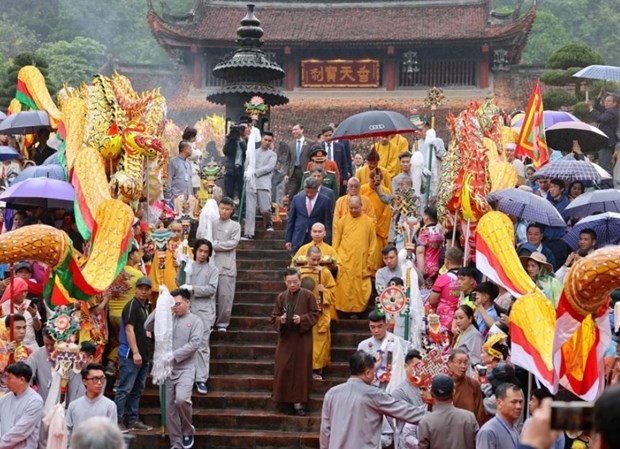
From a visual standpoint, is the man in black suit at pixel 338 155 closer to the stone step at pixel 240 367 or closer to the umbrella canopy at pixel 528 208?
the stone step at pixel 240 367

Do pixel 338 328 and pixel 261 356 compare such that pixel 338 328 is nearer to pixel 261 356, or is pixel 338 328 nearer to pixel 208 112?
pixel 261 356

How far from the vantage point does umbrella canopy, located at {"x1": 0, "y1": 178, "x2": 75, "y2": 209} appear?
1284 centimetres

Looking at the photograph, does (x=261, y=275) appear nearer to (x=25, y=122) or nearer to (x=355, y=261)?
(x=355, y=261)

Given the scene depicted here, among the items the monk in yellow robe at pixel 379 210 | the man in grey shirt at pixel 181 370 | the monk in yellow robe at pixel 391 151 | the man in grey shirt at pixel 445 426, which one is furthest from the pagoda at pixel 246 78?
the man in grey shirt at pixel 445 426

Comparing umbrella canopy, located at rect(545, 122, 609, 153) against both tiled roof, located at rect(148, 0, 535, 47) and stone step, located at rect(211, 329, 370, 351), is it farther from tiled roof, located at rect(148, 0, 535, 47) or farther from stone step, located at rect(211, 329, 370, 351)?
tiled roof, located at rect(148, 0, 535, 47)

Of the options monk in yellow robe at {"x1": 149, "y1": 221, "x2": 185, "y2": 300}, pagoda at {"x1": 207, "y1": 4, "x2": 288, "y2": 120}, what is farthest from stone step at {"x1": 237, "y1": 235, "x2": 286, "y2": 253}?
pagoda at {"x1": 207, "y1": 4, "x2": 288, "y2": 120}

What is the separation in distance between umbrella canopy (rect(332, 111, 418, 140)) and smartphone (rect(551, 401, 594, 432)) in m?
11.9

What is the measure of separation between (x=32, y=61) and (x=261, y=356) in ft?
43.1

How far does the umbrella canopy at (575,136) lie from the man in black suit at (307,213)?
14.1ft

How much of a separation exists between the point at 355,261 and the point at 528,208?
2.34m

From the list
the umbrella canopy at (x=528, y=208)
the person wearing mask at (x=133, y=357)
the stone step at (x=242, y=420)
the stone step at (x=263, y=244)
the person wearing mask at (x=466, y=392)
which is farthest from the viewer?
the stone step at (x=263, y=244)

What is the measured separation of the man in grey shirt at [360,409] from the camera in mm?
8773

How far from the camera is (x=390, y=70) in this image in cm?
3288

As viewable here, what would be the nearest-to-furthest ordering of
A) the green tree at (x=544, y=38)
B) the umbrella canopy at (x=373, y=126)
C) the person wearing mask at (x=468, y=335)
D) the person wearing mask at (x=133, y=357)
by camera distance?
the person wearing mask at (x=468, y=335)
the person wearing mask at (x=133, y=357)
the umbrella canopy at (x=373, y=126)
the green tree at (x=544, y=38)
